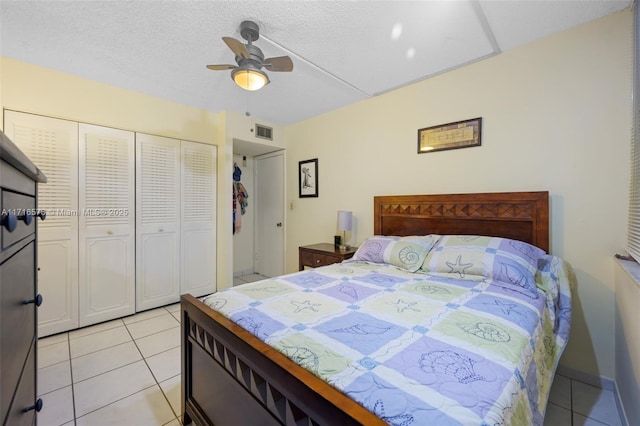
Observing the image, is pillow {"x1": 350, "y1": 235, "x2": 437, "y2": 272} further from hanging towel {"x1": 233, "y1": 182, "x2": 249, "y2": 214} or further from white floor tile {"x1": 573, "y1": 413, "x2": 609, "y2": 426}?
hanging towel {"x1": 233, "y1": 182, "x2": 249, "y2": 214}

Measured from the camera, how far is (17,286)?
834 millimetres

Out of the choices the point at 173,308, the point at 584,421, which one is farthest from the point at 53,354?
the point at 584,421

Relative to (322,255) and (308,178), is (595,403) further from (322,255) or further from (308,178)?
(308,178)

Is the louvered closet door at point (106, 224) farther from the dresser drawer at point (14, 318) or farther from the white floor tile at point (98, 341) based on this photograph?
the dresser drawer at point (14, 318)

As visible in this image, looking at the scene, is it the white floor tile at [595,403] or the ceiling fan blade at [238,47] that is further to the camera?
the ceiling fan blade at [238,47]

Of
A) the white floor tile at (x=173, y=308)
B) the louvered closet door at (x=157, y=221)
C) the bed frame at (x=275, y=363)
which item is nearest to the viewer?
the bed frame at (x=275, y=363)

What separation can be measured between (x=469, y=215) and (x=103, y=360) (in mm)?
3219

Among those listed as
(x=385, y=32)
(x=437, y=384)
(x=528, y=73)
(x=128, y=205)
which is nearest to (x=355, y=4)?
(x=385, y=32)

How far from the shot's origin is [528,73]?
2096 millimetres

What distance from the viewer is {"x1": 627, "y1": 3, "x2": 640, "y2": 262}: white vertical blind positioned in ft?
4.83

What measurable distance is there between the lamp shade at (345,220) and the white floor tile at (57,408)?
2506 millimetres

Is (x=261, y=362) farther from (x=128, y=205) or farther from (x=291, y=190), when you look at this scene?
(x=291, y=190)

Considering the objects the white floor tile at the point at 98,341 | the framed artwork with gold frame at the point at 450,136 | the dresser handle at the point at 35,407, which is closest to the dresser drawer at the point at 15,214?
the dresser handle at the point at 35,407

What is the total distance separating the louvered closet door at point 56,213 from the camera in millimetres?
2396
